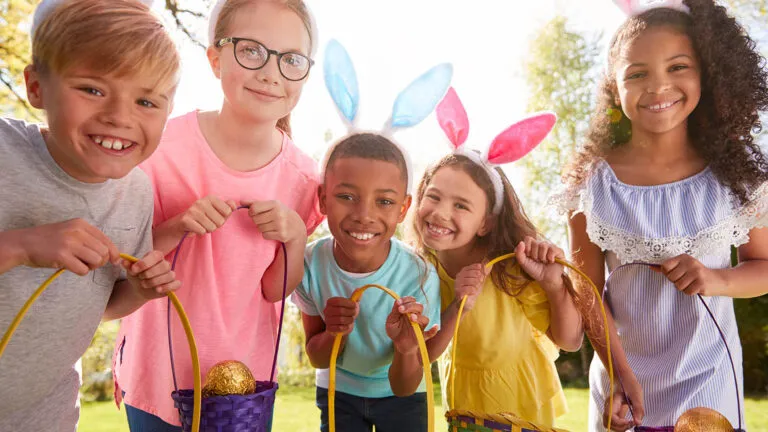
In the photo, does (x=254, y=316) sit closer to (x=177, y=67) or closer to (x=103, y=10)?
(x=177, y=67)

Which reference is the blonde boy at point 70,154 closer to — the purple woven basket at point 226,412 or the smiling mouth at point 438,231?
the purple woven basket at point 226,412

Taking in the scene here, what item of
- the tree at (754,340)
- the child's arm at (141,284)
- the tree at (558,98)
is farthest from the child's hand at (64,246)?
the tree at (754,340)

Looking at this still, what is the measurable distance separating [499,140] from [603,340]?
2.21ft

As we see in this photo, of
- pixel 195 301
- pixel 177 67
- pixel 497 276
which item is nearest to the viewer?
pixel 177 67

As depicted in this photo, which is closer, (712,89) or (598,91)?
(712,89)

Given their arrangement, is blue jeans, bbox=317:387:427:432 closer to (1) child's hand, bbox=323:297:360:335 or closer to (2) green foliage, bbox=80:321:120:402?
(1) child's hand, bbox=323:297:360:335

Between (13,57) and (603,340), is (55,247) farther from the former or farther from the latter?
(13,57)

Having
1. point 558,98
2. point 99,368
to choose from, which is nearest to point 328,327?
point 99,368

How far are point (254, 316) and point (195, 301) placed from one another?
167mm

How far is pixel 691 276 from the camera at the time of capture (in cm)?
191

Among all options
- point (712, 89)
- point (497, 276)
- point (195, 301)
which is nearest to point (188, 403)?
point (195, 301)

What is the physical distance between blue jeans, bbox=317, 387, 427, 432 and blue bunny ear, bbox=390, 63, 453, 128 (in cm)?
81

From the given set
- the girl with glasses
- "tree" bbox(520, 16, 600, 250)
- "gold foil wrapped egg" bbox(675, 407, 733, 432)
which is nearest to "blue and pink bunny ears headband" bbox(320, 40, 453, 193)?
the girl with glasses

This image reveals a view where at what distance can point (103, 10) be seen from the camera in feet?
5.23
